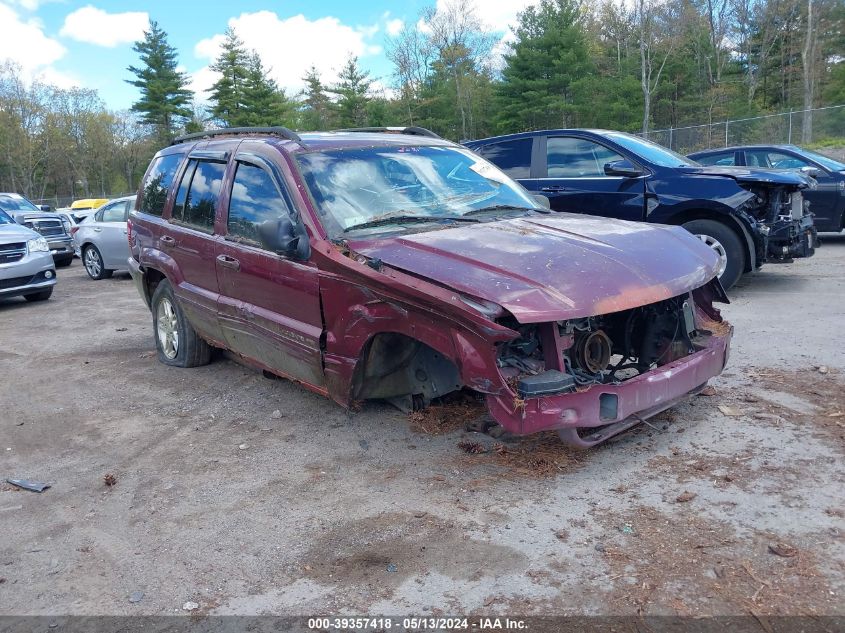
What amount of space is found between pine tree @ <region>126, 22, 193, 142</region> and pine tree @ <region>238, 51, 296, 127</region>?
700 centimetres

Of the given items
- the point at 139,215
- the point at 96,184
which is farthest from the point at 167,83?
the point at 139,215

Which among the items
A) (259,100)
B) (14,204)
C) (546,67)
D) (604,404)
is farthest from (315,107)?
(604,404)

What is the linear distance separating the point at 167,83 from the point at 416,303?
187 ft

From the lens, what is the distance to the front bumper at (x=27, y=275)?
34.0 ft

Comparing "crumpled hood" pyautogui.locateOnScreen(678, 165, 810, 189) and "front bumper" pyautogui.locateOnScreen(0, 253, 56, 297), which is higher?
"crumpled hood" pyautogui.locateOnScreen(678, 165, 810, 189)

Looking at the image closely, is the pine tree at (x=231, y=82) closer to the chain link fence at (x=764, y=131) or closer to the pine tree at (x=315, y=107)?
the pine tree at (x=315, y=107)

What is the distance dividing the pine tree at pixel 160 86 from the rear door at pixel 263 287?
53252 millimetres

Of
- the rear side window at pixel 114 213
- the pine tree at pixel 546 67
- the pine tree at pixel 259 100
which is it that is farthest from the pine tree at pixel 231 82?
the rear side window at pixel 114 213

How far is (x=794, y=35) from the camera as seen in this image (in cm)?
4266

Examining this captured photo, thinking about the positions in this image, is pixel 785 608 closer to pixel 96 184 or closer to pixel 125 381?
pixel 125 381

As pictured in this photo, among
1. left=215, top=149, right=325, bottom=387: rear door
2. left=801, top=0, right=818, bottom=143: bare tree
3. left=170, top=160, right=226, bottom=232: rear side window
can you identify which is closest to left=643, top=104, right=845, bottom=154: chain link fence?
left=801, top=0, right=818, bottom=143: bare tree

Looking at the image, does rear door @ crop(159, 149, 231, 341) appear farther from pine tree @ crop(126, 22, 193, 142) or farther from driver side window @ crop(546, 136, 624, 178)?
pine tree @ crop(126, 22, 193, 142)

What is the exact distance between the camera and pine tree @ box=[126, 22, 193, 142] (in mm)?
53656

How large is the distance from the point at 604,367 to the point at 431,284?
126 centimetres
